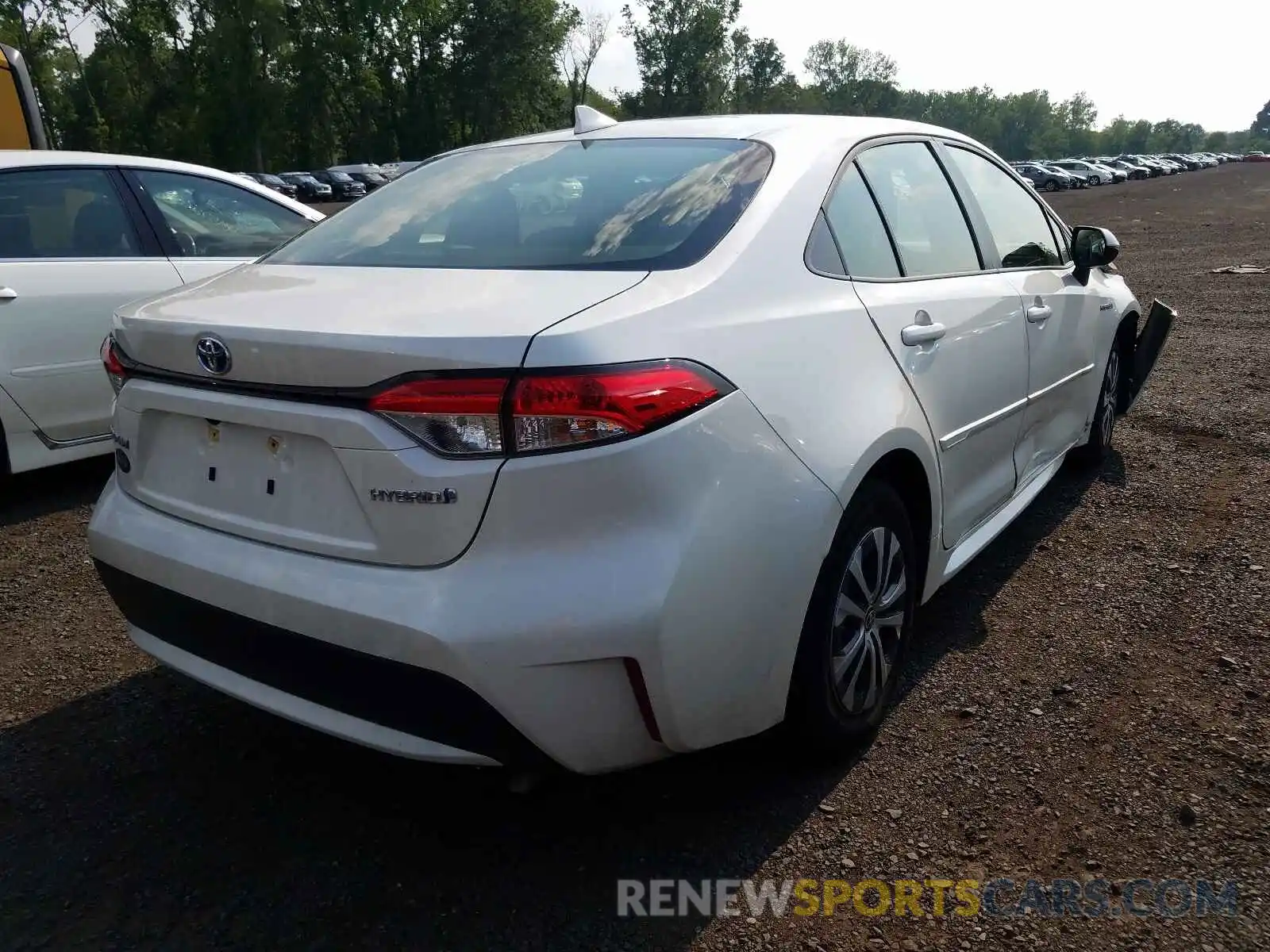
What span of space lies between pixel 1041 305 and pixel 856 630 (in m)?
1.75

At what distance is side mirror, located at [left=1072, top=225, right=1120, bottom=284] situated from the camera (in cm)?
415

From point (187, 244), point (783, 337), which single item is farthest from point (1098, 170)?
point (783, 337)

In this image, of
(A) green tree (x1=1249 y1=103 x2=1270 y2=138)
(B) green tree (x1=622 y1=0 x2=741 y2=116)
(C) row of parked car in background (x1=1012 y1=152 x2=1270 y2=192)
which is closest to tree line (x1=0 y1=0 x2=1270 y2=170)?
(B) green tree (x1=622 y1=0 x2=741 y2=116)

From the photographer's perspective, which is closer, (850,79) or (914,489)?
(914,489)

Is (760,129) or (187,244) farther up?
(760,129)

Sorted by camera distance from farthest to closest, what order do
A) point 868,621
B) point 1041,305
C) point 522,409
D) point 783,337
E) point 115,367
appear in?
point 1041,305 → point 868,621 → point 115,367 → point 783,337 → point 522,409

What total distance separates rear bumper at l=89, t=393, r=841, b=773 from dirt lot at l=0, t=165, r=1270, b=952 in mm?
370

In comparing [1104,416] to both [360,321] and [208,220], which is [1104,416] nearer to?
[360,321]

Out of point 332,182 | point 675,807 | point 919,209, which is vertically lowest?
point 332,182

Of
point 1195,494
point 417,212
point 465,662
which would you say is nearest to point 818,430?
point 465,662

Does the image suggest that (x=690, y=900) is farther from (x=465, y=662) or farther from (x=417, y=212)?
(x=417, y=212)

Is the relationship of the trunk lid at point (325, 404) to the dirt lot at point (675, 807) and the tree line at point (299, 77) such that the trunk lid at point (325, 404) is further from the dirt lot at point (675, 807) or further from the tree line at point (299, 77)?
the tree line at point (299, 77)

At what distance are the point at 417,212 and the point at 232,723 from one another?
59.5 inches

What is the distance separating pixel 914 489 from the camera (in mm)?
2738
